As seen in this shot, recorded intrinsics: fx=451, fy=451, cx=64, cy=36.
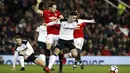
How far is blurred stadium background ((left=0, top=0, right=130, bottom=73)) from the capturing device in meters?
26.1

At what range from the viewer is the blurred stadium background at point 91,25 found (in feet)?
85.7

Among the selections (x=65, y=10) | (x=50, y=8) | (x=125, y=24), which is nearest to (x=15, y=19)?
(x=65, y=10)

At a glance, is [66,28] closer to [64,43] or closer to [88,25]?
[64,43]

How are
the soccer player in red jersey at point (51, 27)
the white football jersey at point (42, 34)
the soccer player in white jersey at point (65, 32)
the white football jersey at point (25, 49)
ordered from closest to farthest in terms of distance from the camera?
the soccer player in white jersey at point (65, 32) → the soccer player in red jersey at point (51, 27) → the white football jersey at point (25, 49) → the white football jersey at point (42, 34)

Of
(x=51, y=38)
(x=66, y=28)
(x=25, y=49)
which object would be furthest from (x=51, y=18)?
(x=25, y=49)

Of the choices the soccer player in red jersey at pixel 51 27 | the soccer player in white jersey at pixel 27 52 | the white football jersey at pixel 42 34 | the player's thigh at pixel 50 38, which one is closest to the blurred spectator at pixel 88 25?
the white football jersey at pixel 42 34

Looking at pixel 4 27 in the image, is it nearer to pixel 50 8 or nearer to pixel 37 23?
pixel 37 23

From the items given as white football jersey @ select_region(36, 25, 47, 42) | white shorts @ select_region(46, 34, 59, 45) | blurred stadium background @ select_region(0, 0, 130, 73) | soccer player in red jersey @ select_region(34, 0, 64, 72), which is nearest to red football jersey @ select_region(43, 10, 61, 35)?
soccer player in red jersey @ select_region(34, 0, 64, 72)

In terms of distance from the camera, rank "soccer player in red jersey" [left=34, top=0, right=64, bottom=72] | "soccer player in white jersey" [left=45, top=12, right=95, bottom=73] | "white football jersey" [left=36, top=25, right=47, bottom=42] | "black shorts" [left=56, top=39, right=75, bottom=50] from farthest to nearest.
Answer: "white football jersey" [left=36, top=25, right=47, bottom=42] < "soccer player in red jersey" [left=34, top=0, right=64, bottom=72] < "black shorts" [left=56, top=39, right=75, bottom=50] < "soccer player in white jersey" [left=45, top=12, right=95, bottom=73]

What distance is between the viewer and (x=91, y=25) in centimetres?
2855

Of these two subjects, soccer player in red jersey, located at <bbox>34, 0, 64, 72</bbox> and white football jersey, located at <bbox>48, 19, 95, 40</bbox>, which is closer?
white football jersey, located at <bbox>48, 19, 95, 40</bbox>

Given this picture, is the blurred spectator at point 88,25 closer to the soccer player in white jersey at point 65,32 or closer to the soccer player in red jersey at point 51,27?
the soccer player in red jersey at point 51,27

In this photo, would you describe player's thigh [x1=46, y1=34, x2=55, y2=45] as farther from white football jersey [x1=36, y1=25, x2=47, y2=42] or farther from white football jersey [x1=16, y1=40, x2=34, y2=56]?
white football jersey [x1=36, y1=25, x2=47, y2=42]

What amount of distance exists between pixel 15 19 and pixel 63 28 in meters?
12.4
